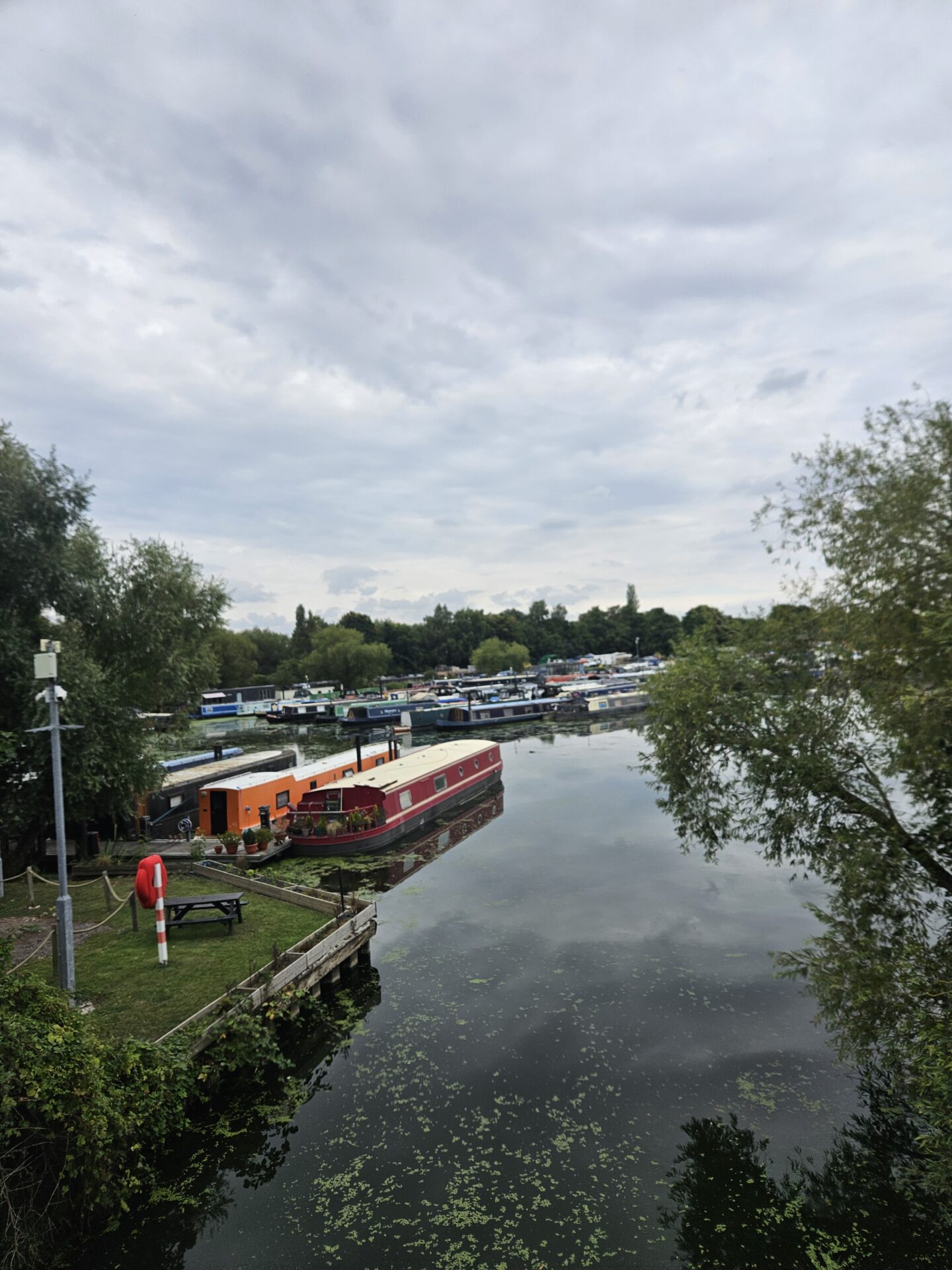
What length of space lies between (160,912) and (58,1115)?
22.5 feet

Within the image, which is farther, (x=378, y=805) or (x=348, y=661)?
(x=348, y=661)

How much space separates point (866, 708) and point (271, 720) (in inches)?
3471

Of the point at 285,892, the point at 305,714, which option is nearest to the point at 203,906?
the point at 285,892

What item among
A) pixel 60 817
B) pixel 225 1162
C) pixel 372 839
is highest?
pixel 60 817

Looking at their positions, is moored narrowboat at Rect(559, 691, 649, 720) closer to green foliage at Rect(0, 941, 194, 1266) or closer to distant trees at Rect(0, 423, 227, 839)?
distant trees at Rect(0, 423, 227, 839)

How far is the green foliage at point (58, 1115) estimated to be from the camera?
25.4 ft

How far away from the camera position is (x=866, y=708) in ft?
37.7

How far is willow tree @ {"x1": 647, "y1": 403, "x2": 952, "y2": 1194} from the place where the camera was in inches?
370

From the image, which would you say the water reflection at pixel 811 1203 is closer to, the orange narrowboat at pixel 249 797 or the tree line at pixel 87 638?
the tree line at pixel 87 638

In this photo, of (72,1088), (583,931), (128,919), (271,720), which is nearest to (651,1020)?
(583,931)

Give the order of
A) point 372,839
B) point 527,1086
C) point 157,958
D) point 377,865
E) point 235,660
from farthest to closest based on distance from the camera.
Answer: point 235,660 < point 372,839 < point 377,865 < point 157,958 < point 527,1086

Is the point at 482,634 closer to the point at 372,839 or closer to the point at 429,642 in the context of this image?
the point at 429,642

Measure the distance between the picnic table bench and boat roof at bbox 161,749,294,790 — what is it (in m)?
12.0

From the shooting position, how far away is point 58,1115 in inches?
304
